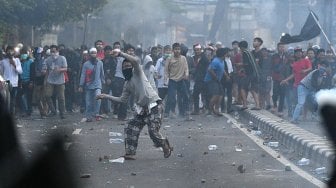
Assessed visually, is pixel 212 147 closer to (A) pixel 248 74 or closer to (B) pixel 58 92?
(B) pixel 58 92

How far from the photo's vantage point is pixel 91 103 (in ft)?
64.3

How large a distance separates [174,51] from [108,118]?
2038 millimetres

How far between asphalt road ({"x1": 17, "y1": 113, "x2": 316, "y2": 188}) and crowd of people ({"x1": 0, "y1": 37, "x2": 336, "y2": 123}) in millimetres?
1442

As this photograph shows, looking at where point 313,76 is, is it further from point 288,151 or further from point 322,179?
point 322,179

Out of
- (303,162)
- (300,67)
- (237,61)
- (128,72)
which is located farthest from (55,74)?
(303,162)

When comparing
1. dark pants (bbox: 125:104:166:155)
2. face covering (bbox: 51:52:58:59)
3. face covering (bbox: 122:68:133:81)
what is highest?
face covering (bbox: 122:68:133:81)

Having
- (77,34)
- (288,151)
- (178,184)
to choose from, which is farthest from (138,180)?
(77,34)

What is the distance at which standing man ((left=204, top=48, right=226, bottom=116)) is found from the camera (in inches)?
831

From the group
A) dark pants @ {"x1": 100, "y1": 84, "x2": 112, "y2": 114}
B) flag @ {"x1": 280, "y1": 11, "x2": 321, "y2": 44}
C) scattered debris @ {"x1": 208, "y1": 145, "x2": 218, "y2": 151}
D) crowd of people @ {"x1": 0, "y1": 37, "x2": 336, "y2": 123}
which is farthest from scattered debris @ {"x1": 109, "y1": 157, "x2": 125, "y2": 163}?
dark pants @ {"x1": 100, "y1": 84, "x2": 112, "y2": 114}

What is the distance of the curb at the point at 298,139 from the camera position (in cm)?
1240

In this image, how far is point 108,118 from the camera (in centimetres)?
2053

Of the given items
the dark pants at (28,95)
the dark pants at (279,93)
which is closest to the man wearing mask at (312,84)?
the dark pants at (279,93)

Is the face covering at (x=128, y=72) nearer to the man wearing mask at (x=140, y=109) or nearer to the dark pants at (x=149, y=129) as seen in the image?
the man wearing mask at (x=140, y=109)

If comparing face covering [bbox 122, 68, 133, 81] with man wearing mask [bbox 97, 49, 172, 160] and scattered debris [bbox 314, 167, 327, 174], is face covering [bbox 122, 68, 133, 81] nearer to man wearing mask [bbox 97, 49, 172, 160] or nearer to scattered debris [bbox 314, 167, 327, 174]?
man wearing mask [bbox 97, 49, 172, 160]
